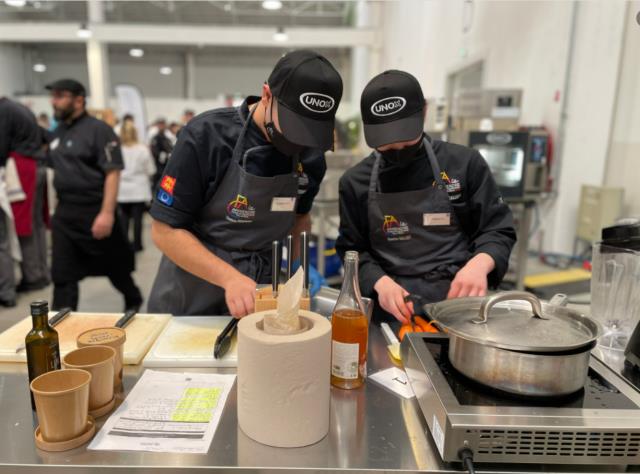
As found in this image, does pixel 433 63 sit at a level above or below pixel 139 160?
above

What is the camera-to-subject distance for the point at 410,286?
1.54 m

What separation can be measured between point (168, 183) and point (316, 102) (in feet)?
1.53

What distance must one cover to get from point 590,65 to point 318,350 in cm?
390

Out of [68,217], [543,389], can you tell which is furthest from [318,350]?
[68,217]

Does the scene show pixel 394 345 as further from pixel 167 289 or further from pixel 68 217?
pixel 68 217

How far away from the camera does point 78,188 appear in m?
3.08

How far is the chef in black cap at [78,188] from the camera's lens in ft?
9.87

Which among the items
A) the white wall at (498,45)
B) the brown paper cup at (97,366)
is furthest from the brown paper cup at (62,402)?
the white wall at (498,45)

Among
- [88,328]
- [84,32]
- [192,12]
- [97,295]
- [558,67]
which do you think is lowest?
[97,295]

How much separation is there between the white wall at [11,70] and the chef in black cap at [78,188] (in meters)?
13.0

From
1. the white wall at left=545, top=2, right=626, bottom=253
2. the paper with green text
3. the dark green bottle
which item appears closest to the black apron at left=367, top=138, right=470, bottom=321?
the paper with green text

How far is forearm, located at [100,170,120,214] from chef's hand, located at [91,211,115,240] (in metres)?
0.03

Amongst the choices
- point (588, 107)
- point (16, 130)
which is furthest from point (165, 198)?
point (588, 107)

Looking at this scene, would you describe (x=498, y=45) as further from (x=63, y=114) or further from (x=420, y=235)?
(x=420, y=235)
